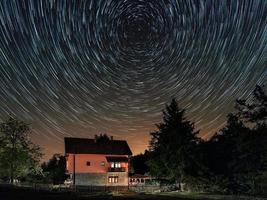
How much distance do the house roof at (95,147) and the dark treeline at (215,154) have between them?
28055mm

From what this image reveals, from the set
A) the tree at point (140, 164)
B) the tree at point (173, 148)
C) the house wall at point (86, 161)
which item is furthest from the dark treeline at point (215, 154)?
the tree at point (140, 164)

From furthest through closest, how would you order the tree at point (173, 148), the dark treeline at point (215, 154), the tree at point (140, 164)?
the tree at point (140, 164) → the tree at point (173, 148) → the dark treeline at point (215, 154)

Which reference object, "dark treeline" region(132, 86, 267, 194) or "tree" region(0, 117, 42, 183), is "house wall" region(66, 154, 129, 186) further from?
"dark treeline" region(132, 86, 267, 194)

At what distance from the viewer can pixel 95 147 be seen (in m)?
Answer: 84.4

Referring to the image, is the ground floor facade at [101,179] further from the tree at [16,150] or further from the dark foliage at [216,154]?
the dark foliage at [216,154]

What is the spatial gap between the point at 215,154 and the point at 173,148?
20.9 ft

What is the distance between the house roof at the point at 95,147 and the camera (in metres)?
81.2

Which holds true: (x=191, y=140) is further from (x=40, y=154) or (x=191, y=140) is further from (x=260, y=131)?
(x=40, y=154)

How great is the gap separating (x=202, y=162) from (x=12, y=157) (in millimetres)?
37481

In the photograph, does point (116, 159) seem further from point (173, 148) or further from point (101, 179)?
point (173, 148)

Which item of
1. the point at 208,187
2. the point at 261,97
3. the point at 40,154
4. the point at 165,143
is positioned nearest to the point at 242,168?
the point at 208,187

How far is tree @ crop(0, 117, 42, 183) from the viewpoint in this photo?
241 ft

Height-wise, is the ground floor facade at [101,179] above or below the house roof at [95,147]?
below

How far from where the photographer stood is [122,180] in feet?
274
